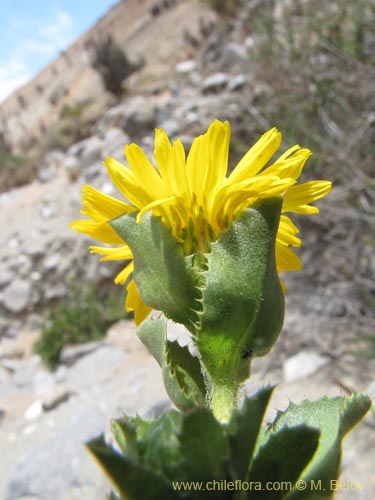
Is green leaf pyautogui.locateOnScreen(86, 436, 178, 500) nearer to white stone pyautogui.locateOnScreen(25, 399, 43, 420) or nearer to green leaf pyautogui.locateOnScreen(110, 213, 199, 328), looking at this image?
green leaf pyautogui.locateOnScreen(110, 213, 199, 328)

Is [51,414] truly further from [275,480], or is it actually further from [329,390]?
[275,480]

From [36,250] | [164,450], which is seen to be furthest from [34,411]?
[164,450]

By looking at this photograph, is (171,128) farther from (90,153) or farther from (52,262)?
(52,262)

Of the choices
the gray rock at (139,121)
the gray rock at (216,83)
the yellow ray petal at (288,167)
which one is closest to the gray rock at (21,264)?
the gray rock at (139,121)

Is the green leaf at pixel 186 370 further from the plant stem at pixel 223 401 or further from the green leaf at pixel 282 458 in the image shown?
the green leaf at pixel 282 458

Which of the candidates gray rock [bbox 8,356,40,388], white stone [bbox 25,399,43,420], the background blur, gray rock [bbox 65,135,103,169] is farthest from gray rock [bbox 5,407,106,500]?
gray rock [bbox 65,135,103,169]

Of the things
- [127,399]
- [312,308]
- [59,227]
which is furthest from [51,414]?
[59,227]
